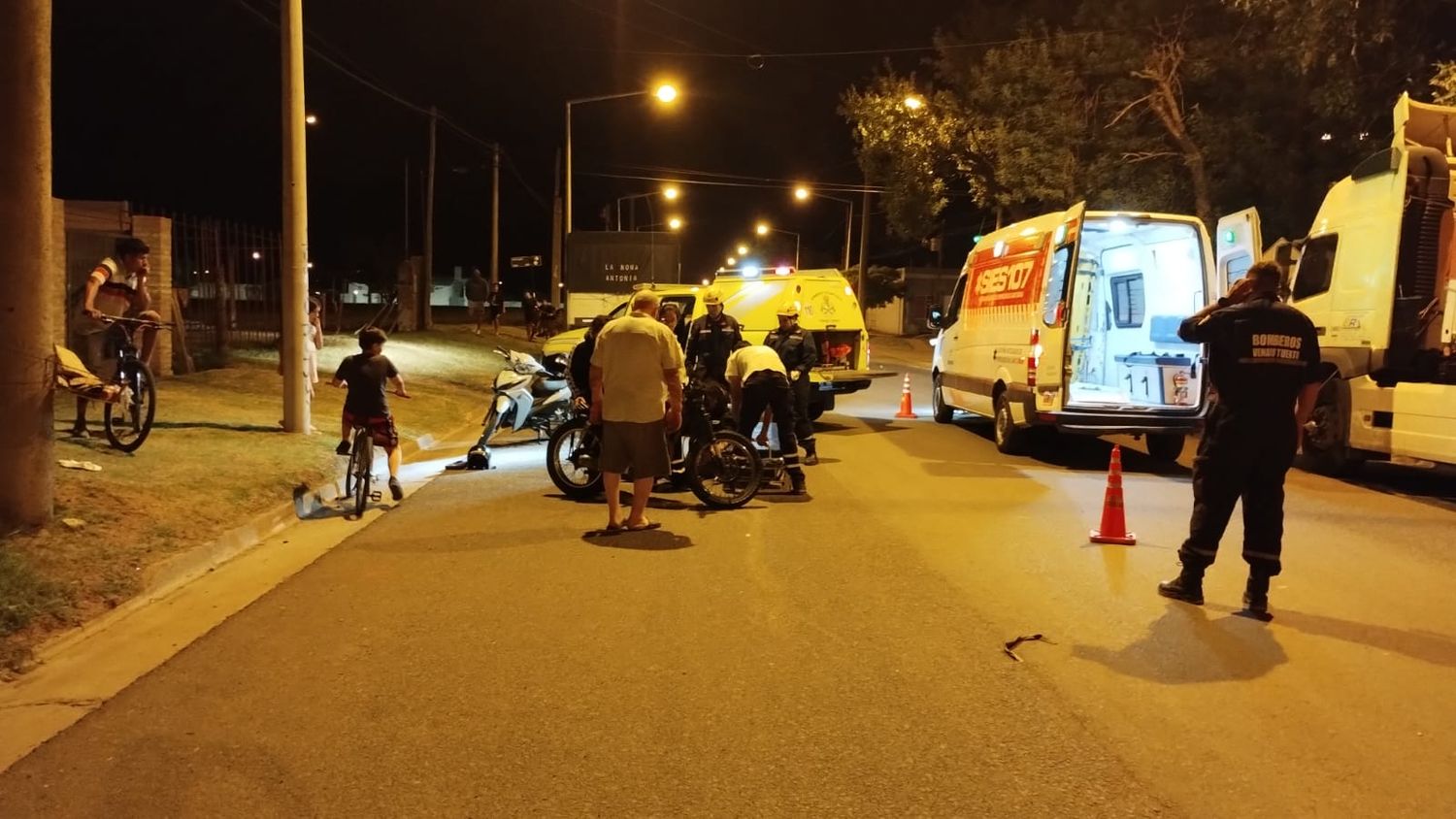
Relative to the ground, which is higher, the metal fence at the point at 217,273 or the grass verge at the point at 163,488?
the metal fence at the point at 217,273

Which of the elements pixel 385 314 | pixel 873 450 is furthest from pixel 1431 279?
pixel 385 314

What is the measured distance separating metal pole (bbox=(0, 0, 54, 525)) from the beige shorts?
3.50m

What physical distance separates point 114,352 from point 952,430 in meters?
10.2

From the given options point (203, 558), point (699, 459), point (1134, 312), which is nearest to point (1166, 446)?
point (1134, 312)

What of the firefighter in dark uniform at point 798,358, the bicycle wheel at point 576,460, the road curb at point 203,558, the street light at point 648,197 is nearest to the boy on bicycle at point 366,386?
the road curb at point 203,558

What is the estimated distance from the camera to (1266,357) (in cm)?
→ 596

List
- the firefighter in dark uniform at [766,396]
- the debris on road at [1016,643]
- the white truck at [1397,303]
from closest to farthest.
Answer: the debris on road at [1016,643]
the firefighter in dark uniform at [766,396]
the white truck at [1397,303]

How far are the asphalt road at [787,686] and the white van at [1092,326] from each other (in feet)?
10.3

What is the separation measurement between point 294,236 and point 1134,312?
369 inches

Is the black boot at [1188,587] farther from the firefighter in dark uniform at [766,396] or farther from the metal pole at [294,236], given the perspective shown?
the metal pole at [294,236]

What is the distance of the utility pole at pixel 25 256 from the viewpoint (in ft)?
21.3

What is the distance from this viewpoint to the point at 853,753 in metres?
4.15

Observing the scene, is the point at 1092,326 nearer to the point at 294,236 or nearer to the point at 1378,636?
the point at 1378,636

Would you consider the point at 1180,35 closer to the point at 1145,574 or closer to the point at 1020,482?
the point at 1020,482
